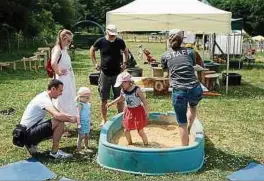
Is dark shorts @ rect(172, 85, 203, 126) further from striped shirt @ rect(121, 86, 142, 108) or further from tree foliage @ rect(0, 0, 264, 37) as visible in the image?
tree foliage @ rect(0, 0, 264, 37)

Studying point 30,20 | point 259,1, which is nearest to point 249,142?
point 30,20

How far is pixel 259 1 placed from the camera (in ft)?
238

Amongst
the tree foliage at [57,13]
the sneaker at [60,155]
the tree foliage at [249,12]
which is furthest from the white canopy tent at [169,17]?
the tree foliage at [249,12]

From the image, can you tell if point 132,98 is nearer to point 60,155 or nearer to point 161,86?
point 60,155

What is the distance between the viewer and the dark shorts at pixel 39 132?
6.11 metres

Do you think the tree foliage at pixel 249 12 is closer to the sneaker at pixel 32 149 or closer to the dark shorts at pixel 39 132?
the sneaker at pixel 32 149

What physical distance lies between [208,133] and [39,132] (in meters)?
3.31

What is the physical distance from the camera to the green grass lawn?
5.86 m

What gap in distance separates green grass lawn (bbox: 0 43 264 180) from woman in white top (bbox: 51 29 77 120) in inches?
21.6

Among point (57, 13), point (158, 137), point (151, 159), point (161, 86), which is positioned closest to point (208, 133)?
point (158, 137)

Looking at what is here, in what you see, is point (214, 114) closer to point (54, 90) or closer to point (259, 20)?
point (54, 90)

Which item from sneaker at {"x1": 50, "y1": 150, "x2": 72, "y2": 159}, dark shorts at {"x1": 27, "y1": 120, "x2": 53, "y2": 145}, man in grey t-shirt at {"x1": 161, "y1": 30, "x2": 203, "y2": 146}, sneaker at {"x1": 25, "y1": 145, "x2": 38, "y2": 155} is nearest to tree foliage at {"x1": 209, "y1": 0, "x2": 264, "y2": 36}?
man in grey t-shirt at {"x1": 161, "y1": 30, "x2": 203, "y2": 146}

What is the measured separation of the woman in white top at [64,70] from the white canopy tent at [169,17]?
5.19 meters

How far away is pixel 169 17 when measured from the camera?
1292 cm
